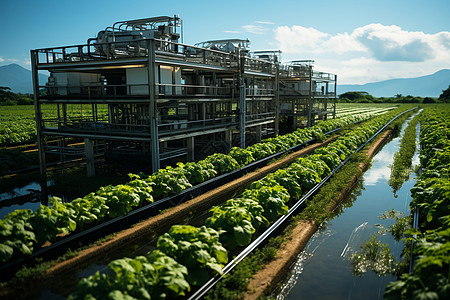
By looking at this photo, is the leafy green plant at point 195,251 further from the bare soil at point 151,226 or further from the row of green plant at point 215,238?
the bare soil at point 151,226

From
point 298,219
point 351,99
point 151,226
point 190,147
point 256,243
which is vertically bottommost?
point 151,226

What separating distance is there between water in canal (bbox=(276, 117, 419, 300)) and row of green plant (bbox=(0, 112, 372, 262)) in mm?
4988

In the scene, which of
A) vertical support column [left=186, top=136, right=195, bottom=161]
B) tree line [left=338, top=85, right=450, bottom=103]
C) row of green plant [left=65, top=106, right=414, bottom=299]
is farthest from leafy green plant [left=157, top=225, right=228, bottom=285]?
tree line [left=338, top=85, right=450, bottom=103]

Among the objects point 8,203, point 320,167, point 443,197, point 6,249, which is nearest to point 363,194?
point 320,167

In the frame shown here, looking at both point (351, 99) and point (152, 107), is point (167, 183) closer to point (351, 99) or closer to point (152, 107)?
point (152, 107)

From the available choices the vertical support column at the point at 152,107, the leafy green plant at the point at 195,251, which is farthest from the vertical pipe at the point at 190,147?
the leafy green plant at the point at 195,251

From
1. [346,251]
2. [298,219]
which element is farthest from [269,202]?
[346,251]

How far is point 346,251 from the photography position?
8883 millimetres

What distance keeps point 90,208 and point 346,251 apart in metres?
7.11

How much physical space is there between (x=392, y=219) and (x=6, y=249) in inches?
440

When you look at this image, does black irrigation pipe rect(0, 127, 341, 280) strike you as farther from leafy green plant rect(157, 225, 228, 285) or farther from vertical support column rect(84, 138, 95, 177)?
vertical support column rect(84, 138, 95, 177)

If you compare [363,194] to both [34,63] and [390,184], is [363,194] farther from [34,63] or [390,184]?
[34,63]

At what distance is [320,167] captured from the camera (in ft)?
44.9

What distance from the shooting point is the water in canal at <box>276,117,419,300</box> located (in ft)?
23.4
